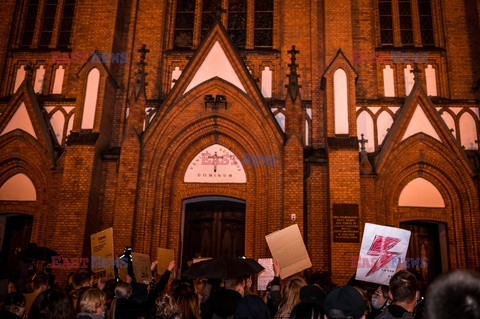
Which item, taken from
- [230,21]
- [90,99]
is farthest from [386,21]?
[90,99]

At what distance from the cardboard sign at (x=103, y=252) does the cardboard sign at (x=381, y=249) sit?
5354mm

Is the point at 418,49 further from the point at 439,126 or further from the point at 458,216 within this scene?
the point at 458,216

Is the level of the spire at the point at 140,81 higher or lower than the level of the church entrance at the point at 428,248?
higher

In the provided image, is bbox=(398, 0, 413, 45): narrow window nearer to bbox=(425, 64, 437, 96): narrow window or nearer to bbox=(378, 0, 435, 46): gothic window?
bbox=(378, 0, 435, 46): gothic window

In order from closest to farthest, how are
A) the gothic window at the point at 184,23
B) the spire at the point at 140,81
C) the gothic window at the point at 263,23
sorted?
the spire at the point at 140,81 < the gothic window at the point at 263,23 < the gothic window at the point at 184,23

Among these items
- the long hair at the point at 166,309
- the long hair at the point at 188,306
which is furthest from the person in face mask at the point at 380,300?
the long hair at the point at 166,309

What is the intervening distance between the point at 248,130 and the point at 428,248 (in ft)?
20.9

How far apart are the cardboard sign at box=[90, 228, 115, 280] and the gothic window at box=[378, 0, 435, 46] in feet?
35.0

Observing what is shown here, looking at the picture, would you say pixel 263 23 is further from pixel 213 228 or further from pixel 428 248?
pixel 428 248

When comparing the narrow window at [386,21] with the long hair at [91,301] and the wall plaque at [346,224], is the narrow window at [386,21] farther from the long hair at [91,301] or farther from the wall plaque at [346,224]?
the long hair at [91,301]

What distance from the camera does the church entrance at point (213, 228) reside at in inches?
550

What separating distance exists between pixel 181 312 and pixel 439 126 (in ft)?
36.2

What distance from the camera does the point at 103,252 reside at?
1013 centimetres

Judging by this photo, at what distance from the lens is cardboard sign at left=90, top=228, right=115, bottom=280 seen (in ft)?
32.7
